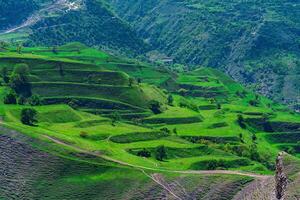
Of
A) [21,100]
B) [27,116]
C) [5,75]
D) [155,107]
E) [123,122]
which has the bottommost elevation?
[123,122]

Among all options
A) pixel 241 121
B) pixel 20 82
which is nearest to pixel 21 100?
pixel 20 82

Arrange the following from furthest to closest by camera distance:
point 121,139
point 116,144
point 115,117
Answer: point 115,117
point 121,139
point 116,144

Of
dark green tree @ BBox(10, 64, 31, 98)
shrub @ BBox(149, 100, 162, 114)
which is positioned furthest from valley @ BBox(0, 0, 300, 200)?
dark green tree @ BBox(10, 64, 31, 98)

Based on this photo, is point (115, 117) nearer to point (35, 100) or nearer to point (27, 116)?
point (35, 100)

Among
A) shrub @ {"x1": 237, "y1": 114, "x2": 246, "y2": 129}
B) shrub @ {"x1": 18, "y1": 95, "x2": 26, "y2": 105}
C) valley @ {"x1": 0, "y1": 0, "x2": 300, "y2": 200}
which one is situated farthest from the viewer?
shrub @ {"x1": 237, "y1": 114, "x2": 246, "y2": 129}

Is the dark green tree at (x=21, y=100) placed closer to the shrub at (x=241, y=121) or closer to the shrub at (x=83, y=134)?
the shrub at (x=83, y=134)

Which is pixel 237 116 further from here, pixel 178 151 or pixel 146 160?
pixel 146 160

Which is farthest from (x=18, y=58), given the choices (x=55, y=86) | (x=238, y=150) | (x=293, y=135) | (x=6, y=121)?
(x=293, y=135)

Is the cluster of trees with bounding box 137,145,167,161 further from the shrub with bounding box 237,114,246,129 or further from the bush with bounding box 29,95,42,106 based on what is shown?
the shrub with bounding box 237,114,246,129
